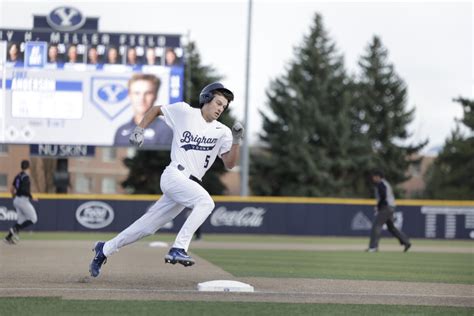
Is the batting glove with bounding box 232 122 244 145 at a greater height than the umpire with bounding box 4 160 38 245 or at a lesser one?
greater

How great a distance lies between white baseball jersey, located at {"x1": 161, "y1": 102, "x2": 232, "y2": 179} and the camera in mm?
8695

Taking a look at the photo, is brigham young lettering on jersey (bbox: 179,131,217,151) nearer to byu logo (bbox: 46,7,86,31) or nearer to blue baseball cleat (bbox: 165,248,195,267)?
blue baseball cleat (bbox: 165,248,195,267)

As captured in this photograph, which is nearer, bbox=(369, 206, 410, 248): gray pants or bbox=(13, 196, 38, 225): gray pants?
bbox=(13, 196, 38, 225): gray pants

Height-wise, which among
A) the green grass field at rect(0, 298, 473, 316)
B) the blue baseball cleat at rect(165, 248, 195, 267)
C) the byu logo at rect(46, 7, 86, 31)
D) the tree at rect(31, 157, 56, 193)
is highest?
the byu logo at rect(46, 7, 86, 31)

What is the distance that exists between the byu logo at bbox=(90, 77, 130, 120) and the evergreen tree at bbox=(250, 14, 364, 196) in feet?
86.8

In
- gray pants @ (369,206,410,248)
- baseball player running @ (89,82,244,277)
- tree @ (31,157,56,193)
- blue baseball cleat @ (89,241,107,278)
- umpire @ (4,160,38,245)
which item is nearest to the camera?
baseball player running @ (89,82,244,277)

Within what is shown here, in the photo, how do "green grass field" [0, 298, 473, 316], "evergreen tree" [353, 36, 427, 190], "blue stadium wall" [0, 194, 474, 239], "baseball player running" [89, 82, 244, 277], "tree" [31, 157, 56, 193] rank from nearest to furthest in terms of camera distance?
"green grass field" [0, 298, 473, 316] → "baseball player running" [89, 82, 244, 277] → "blue stadium wall" [0, 194, 474, 239] → "tree" [31, 157, 56, 193] → "evergreen tree" [353, 36, 427, 190]

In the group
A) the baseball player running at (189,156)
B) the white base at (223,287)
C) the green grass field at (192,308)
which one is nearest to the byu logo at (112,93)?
the baseball player running at (189,156)

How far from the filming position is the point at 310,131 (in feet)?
176

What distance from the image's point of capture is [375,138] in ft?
193

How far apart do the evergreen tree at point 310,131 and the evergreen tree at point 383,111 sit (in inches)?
98.7

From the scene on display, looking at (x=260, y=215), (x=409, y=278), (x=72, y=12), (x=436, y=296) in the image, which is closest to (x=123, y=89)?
(x=72, y=12)

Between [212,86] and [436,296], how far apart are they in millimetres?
2827

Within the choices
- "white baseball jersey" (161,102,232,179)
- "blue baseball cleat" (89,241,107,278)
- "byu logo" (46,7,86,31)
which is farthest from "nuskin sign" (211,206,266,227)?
"white baseball jersey" (161,102,232,179)
